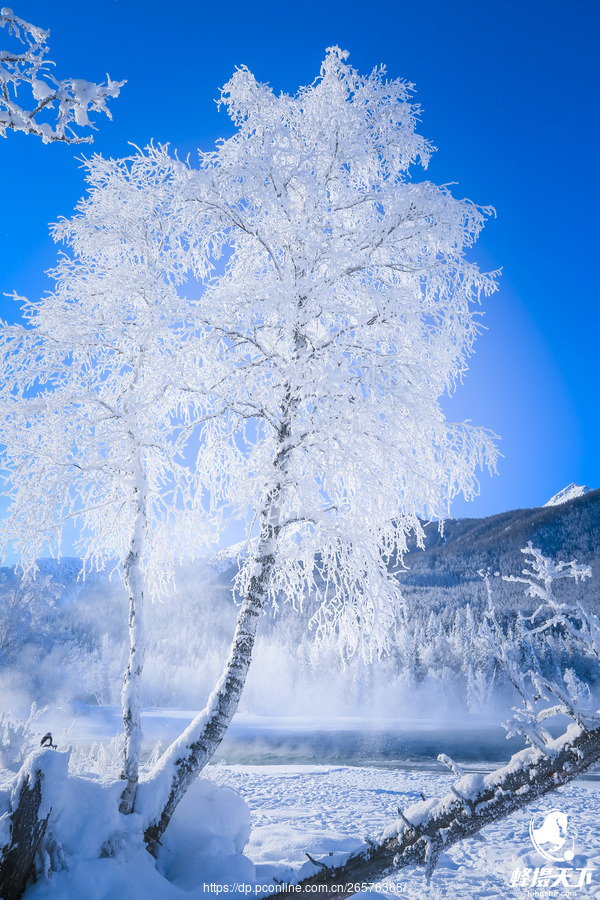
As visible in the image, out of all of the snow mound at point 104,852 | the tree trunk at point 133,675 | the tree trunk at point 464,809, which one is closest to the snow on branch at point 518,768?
the tree trunk at point 464,809

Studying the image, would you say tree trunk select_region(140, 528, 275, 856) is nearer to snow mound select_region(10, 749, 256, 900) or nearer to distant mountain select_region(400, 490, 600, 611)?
snow mound select_region(10, 749, 256, 900)

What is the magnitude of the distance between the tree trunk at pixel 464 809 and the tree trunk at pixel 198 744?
4.75ft

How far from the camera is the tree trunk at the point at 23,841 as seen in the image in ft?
12.4

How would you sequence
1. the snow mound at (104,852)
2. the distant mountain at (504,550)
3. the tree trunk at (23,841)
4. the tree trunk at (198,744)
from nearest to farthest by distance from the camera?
the tree trunk at (23,841), the snow mound at (104,852), the tree trunk at (198,744), the distant mountain at (504,550)

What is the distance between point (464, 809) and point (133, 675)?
3.82 m

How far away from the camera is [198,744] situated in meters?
4.87

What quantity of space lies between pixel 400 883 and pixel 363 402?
6.35 metres

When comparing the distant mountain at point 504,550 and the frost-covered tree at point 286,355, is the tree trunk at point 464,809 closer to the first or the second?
the frost-covered tree at point 286,355

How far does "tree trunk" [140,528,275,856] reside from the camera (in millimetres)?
4758

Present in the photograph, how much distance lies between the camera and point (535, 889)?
18.8ft

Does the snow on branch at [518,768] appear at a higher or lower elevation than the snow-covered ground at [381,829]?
higher

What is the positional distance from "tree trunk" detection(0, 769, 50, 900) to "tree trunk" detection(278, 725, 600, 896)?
2383mm

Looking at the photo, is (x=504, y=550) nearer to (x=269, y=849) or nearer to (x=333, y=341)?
(x=269, y=849)

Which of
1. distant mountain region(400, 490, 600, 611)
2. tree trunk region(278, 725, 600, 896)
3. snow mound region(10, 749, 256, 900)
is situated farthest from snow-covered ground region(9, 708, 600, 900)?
distant mountain region(400, 490, 600, 611)
